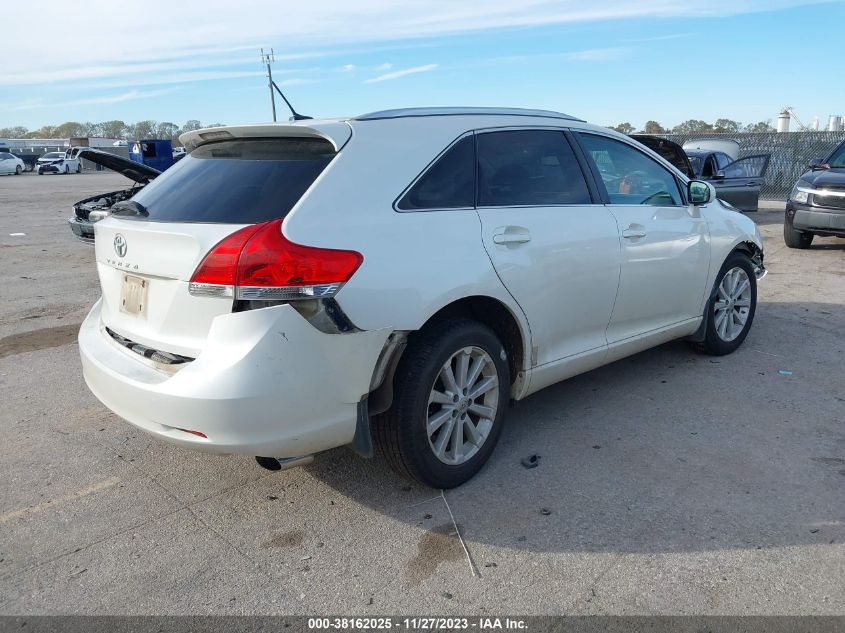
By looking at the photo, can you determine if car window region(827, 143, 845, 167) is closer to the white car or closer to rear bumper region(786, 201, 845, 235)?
rear bumper region(786, 201, 845, 235)

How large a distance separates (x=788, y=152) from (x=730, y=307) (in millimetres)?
17532

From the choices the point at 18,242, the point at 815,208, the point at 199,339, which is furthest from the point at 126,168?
the point at 815,208

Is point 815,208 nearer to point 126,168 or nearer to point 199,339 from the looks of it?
point 126,168

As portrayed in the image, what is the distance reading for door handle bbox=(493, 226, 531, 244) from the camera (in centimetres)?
357

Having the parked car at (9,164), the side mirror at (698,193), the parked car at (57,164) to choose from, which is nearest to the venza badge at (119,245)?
the side mirror at (698,193)

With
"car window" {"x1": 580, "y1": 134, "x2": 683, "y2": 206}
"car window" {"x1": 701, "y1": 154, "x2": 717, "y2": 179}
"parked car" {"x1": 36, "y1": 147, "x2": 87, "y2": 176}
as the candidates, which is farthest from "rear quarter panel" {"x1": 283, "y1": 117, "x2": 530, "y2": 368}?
"parked car" {"x1": 36, "y1": 147, "x2": 87, "y2": 176}

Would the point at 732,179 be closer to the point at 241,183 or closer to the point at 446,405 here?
the point at 446,405

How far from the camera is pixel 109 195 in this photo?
28.7 feet

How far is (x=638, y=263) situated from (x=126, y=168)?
4.74 meters

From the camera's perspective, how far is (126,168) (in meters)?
6.71

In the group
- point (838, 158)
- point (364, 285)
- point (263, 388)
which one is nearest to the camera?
point (263, 388)

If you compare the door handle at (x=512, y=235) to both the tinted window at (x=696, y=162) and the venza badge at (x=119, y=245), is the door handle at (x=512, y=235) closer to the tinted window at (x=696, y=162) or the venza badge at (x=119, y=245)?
the venza badge at (x=119, y=245)

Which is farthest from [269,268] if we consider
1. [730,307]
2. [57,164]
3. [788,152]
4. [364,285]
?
[57,164]

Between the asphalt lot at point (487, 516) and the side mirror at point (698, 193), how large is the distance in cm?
123
